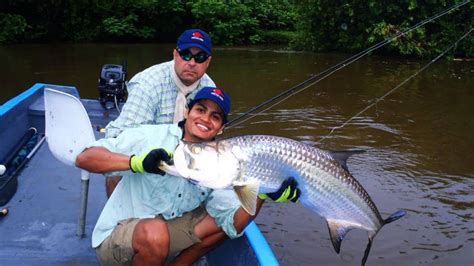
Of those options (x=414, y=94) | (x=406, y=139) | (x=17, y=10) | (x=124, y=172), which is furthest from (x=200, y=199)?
(x=17, y=10)

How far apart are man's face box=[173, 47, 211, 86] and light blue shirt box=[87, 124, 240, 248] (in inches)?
36.2

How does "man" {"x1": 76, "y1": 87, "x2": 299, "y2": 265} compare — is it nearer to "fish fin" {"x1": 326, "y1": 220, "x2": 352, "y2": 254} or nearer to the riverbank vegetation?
"fish fin" {"x1": 326, "y1": 220, "x2": 352, "y2": 254}

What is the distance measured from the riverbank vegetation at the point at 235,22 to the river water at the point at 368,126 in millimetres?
926

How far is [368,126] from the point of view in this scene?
380 inches

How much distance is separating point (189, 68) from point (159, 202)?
48.7 inches

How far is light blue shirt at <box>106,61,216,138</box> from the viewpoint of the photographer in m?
3.74

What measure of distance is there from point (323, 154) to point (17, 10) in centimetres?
2543

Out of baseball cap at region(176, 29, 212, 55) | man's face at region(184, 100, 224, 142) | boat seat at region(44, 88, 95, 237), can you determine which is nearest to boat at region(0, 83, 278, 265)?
boat seat at region(44, 88, 95, 237)

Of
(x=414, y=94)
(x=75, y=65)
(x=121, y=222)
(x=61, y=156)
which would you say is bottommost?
(x=75, y=65)

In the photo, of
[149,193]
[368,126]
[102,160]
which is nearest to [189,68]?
[149,193]

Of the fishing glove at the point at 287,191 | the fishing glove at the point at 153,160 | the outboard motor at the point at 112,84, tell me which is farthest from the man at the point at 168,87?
the outboard motor at the point at 112,84

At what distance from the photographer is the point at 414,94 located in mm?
12617

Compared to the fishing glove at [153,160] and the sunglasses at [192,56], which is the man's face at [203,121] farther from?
the sunglasses at [192,56]

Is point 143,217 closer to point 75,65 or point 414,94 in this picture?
point 414,94
